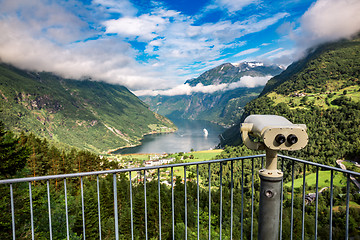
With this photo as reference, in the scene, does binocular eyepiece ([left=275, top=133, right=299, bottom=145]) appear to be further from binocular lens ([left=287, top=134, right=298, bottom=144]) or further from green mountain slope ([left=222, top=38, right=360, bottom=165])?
green mountain slope ([left=222, top=38, right=360, bottom=165])

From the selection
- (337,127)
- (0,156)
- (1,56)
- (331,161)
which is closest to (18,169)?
(0,156)

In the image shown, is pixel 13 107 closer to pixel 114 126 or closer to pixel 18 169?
pixel 114 126

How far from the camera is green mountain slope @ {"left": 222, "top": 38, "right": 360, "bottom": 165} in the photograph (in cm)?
6425

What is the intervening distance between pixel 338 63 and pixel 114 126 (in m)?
160

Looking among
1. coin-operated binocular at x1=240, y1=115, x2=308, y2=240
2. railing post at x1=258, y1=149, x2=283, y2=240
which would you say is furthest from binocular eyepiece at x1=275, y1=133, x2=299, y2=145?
railing post at x1=258, y1=149, x2=283, y2=240

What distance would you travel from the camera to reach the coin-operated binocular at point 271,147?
1.69m

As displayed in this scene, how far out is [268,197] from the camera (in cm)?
183

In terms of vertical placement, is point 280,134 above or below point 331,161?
above

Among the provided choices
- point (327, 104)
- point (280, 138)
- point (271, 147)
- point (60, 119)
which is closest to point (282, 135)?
point (280, 138)

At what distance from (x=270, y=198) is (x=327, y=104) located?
95.3 m

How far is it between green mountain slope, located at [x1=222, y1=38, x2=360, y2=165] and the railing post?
228 feet

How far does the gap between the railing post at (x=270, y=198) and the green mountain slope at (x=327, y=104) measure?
228 ft

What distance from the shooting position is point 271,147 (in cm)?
172

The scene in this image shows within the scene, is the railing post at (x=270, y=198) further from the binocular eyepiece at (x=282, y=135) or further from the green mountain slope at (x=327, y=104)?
the green mountain slope at (x=327, y=104)
